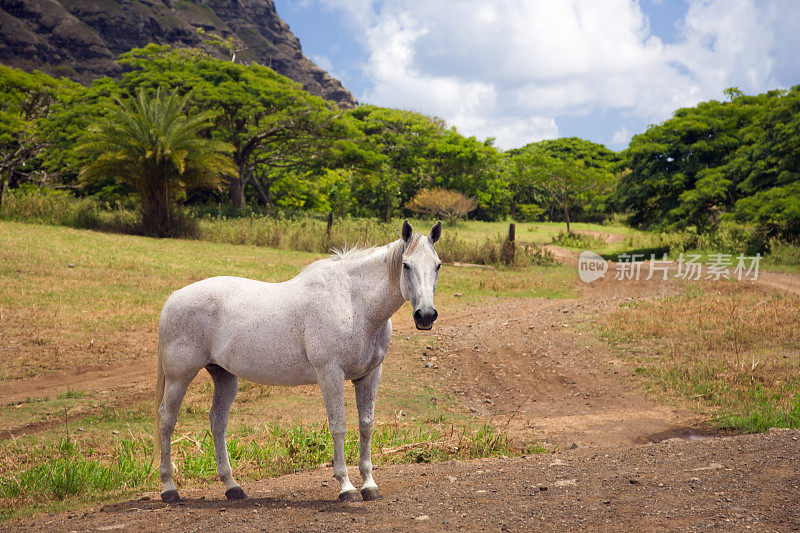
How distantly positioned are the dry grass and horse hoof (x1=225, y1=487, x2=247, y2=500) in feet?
19.4

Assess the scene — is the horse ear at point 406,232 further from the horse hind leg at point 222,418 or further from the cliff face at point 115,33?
the cliff face at point 115,33

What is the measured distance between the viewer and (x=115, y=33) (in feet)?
297

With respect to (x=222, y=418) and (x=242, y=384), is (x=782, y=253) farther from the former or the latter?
(x=222, y=418)

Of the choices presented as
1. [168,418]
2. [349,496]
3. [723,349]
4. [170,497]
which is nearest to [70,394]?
[168,418]

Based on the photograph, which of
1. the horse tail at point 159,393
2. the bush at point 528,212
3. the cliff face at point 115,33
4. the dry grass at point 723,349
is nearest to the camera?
the horse tail at point 159,393

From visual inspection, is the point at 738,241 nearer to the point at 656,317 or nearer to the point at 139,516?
the point at 656,317

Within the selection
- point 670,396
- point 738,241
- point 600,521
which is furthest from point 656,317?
point 738,241

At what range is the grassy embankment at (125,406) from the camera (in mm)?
5387

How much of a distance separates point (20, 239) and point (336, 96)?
3764 inches

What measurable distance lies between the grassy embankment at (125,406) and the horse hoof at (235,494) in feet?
2.95

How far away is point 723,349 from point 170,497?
955cm

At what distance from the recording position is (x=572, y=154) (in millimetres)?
75000

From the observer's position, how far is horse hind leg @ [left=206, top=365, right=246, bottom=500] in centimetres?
459

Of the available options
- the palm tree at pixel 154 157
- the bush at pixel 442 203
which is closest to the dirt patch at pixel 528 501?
the palm tree at pixel 154 157
